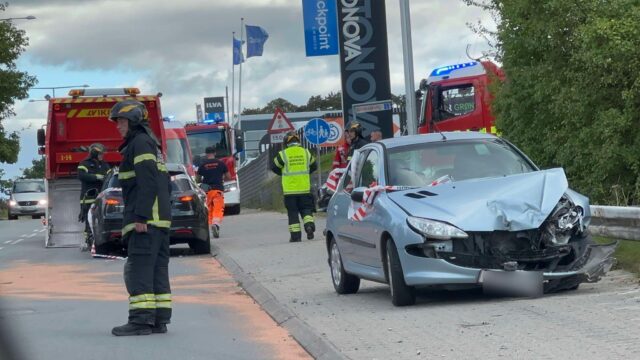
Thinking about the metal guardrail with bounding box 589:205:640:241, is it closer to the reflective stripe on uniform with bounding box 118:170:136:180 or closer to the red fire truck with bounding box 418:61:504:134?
the reflective stripe on uniform with bounding box 118:170:136:180

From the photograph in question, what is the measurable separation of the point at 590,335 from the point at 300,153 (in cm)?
1301

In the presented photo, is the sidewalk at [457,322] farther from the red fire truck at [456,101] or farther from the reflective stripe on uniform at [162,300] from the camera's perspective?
the red fire truck at [456,101]

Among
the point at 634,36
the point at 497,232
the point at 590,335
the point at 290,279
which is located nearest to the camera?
the point at 590,335

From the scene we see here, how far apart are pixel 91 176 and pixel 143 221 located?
1194 centimetres

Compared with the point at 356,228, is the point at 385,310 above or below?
below

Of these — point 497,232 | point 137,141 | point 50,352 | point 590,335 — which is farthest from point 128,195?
point 590,335

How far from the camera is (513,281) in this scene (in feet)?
33.8

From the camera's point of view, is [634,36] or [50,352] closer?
[50,352]

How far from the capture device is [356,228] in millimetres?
12000

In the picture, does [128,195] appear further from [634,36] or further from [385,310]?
[634,36]

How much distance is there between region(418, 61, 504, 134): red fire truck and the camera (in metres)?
26.7

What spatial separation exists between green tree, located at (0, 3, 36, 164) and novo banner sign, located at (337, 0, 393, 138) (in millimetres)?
43233

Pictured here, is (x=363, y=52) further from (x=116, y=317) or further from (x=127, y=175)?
(x=127, y=175)

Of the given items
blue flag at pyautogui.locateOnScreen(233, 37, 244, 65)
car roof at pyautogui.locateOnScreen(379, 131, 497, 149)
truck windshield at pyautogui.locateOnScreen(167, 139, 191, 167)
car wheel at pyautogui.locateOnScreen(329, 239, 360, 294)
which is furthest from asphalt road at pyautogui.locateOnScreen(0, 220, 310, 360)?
blue flag at pyautogui.locateOnScreen(233, 37, 244, 65)
